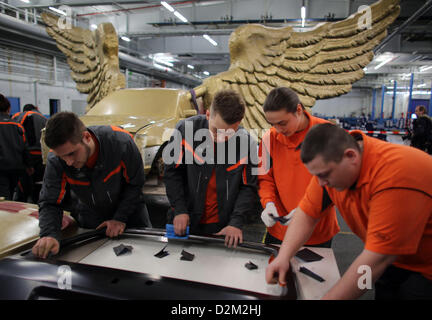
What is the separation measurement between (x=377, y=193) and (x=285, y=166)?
646mm

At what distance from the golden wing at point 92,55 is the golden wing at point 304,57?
1890 millimetres

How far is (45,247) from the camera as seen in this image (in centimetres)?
104

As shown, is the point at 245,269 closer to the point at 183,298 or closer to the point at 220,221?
the point at 183,298

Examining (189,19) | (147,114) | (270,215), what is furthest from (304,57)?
(189,19)

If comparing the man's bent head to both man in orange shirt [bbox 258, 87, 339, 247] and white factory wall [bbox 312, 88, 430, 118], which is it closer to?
man in orange shirt [bbox 258, 87, 339, 247]

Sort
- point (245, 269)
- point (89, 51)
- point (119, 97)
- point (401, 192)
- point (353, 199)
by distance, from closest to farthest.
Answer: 1. point (401, 192)
2. point (353, 199)
3. point (245, 269)
4. point (119, 97)
5. point (89, 51)

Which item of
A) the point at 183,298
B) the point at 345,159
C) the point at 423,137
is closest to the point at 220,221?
the point at 183,298

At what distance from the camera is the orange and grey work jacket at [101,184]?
1.33m

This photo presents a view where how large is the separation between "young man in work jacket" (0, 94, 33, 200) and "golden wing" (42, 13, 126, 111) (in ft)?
5.47

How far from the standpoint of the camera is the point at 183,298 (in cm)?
78

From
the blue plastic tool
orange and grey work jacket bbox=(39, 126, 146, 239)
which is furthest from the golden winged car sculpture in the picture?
the blue plastic tool

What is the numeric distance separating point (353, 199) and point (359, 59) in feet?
7.73

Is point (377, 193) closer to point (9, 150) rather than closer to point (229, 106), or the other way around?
point (229, 106)

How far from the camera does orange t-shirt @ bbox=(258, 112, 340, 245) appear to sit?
1.37 m
